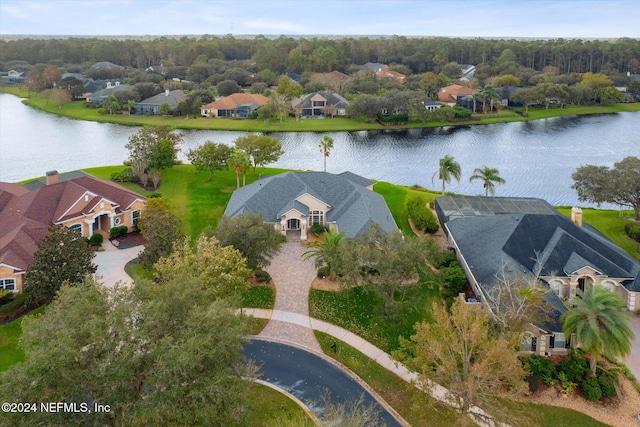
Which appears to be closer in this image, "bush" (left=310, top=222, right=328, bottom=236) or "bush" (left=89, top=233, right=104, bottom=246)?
"bush" (left=89, top=233, right=104, bottom=246)

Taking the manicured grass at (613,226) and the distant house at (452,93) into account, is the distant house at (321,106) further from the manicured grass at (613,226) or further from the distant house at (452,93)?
the manicured grass at (613,226)

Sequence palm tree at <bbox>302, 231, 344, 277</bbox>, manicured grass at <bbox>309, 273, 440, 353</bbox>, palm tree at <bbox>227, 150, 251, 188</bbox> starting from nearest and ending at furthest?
manicured grass at <bbox>309, 273, 440, 353</bbox> < palm tree at <bbox>302, 231, 344, 277</bbox> < palm tree at <bbox>227, 150, 251, 188</bbox>

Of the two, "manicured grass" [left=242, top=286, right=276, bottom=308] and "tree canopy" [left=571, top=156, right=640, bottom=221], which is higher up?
"tree canopy" [left=571, top=156, right=640, bottom=221]

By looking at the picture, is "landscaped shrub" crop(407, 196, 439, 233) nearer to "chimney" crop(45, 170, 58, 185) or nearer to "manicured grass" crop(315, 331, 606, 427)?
"manicured grass" crop(315, 331, 606, 427)

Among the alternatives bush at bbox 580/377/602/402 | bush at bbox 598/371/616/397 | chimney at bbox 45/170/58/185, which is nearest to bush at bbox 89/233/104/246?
chimney at bbox 45/170/58/185

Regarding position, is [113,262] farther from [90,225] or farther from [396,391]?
[396,391]

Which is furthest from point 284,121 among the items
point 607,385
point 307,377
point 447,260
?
point 607,385

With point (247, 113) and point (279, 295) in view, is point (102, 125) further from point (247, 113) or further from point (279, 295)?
point (279, 295)
